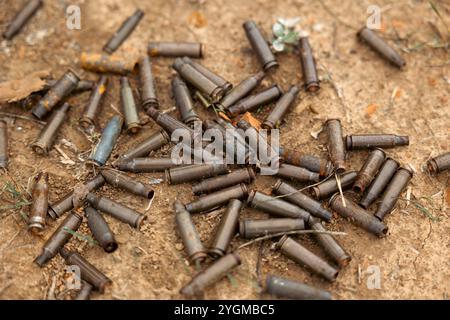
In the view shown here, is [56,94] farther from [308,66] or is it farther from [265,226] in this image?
[308,66]

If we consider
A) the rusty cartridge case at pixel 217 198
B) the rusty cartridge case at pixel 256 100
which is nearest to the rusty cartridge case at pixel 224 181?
the rusty cartridge case at pixel 217 198

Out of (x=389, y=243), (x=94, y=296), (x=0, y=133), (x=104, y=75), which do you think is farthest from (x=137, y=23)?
(x=389, y=243)

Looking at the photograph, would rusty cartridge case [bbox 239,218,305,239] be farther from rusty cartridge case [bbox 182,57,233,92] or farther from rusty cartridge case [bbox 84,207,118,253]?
rusty cartridge case [bbox 182,57,233,92]

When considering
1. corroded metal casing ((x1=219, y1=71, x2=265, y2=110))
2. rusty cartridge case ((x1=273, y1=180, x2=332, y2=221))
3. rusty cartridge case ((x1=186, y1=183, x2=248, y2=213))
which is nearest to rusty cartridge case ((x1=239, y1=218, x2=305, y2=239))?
rusty cartridge case ((x1=273, y1=180, x2=332, y2=221))

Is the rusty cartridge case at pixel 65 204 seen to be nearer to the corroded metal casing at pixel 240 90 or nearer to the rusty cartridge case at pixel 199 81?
the rusty cartridge case at pixel 199 81

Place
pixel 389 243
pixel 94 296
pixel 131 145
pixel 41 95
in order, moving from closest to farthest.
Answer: pixel 94 296
pixel 389 243
pixel 131 145
pixel 41 95

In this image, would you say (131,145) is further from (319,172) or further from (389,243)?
(389,243)
